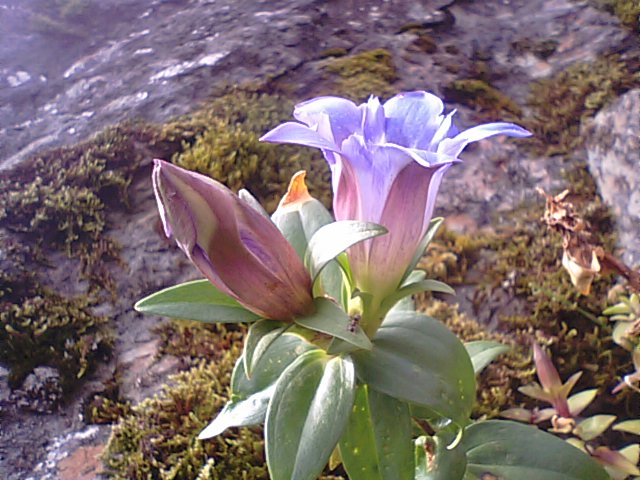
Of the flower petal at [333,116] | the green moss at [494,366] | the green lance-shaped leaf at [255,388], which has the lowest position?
the green moss at [494,366]

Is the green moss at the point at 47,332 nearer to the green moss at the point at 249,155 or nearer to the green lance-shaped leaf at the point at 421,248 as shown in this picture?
the green moss at the point at 249,155

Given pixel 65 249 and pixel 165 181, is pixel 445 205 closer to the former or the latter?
pixel 65 249

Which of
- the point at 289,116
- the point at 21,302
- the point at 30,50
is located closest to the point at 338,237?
the point at 21,302

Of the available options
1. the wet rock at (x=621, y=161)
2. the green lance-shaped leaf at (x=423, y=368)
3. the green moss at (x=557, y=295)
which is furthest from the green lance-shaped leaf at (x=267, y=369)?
the wet rock at (x=621, y=161)

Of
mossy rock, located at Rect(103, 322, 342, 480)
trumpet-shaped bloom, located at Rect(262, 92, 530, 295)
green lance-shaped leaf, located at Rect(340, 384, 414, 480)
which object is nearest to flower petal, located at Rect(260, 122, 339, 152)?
trumpet-shaped bloom, located at Rect(262, 92, 530, 295)

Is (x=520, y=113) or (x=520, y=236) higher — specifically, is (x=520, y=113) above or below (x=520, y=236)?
above

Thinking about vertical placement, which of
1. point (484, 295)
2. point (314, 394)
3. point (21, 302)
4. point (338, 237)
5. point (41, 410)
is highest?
point (338, 237)
